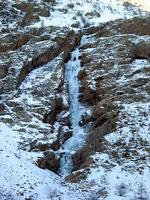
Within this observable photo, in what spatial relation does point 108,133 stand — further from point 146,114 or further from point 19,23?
point 19,23

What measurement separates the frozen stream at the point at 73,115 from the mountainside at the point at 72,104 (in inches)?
2.9

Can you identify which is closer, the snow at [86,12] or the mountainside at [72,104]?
the mountainside at [72,104]

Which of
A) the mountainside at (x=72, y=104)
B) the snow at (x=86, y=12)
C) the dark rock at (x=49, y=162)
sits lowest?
the dark rock at (x=49, y=162)

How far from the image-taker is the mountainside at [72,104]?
90.7ft

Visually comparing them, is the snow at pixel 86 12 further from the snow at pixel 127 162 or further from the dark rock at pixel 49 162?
the dark rock at pixel 49 162

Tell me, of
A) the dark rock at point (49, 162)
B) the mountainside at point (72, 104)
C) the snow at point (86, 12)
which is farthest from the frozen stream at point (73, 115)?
the snow at point (86, 12)

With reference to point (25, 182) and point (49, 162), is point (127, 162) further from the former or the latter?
point (25, 182)

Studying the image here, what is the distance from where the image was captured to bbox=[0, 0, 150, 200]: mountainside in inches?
1088

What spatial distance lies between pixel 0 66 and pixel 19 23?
10.5 metres

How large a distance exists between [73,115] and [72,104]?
2.02 m

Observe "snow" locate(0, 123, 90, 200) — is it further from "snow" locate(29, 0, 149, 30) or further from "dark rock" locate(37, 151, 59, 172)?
"snow" locate(29, 0, 149, 30)

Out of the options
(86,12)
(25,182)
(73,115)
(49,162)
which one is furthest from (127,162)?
(86,12)

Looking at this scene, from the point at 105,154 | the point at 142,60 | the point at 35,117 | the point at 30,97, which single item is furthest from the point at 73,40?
the point at 105,154

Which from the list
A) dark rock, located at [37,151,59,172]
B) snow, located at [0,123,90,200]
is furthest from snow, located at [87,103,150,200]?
dark rock, located at [37,151,59,172]
